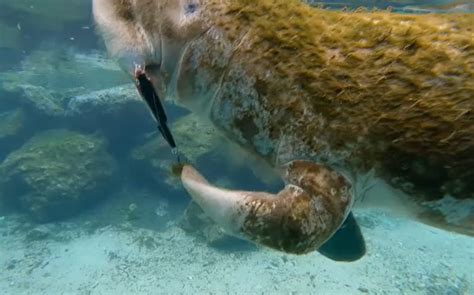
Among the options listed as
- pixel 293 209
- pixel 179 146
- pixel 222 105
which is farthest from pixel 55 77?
pixel 293 209

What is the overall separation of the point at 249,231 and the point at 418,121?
2.95 ft

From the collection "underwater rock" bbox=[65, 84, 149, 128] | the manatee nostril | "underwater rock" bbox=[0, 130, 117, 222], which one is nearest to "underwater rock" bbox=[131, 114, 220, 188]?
"underwater rock" bbox=[0, 130, 117, 222]

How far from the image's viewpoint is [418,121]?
1724 mm

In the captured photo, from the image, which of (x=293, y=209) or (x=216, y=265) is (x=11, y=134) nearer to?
(x=216, y=265)

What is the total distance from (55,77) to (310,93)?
42648 millimetres

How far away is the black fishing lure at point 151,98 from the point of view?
6.48 feet

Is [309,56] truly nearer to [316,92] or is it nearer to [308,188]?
[316,92]

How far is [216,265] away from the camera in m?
11.0

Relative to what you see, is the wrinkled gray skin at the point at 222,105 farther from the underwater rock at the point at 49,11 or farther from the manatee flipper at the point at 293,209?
the underwater rock at the point at 49,11

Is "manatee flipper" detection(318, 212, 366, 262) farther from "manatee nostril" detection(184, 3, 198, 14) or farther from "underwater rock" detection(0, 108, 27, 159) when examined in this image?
"underwater rock" detection(0, 108, 27, 159)

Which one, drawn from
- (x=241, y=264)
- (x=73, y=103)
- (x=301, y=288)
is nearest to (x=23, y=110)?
(x=73, y=103)

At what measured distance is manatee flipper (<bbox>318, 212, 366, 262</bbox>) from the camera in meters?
2.52

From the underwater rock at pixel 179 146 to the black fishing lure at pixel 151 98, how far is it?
469 inches

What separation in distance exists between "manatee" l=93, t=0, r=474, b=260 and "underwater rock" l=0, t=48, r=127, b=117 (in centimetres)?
1520
